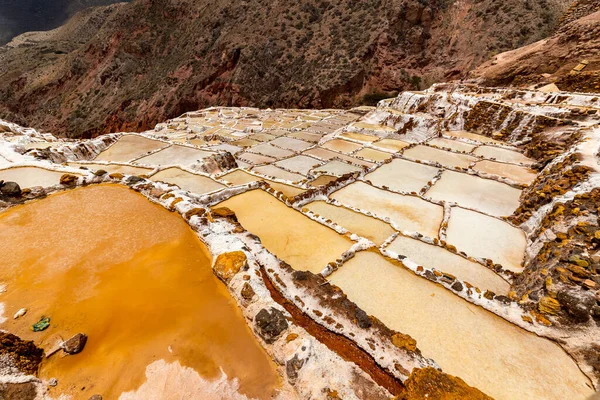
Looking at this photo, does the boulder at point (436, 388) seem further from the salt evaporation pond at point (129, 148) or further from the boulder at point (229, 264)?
the salt evaporation pond at point (129, 148)

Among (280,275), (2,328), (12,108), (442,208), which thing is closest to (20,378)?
(2,328)

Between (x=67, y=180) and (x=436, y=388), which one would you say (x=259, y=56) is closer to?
(x=67, y=180)

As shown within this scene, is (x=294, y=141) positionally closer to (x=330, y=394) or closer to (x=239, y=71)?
(x=330, y=394)

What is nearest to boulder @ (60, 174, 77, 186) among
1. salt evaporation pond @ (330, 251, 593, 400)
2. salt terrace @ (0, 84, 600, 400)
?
salt terrace @ (0, 84, 600, 400)

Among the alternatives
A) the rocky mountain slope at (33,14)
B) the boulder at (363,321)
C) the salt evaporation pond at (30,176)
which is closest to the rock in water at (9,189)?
the salt evaporation pond at (30,176)

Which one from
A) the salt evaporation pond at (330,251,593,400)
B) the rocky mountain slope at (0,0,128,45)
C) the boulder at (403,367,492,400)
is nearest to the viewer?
the boulder at (403,367,492,400)

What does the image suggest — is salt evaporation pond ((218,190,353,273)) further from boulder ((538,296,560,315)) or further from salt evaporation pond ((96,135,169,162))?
salt evaporation pond ((96,135,169,162))
